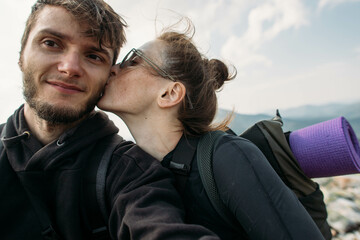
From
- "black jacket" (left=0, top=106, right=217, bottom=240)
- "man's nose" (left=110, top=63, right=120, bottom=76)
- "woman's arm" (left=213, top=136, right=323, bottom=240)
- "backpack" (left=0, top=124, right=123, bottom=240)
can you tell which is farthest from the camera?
"man's nose" (left=110, top=63, right=120, bottom=76)

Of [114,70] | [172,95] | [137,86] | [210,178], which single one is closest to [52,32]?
[114,70]

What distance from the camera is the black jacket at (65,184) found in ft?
4.29

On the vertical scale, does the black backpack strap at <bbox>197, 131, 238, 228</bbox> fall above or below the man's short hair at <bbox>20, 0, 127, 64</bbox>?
below

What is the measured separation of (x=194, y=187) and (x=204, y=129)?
50 cm

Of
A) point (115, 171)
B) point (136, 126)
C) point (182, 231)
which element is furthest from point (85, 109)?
point (182, 231)

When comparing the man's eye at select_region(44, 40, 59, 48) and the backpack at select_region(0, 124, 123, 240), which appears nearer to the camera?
the backpack at select_region(0, 124, 123, 240)

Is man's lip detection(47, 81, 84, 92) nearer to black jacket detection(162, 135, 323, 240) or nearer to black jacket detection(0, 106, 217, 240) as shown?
black jacket detection(0, 106, 217, 240)

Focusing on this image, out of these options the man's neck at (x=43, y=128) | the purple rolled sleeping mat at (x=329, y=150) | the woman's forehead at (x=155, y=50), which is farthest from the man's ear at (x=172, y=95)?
the purple rolled sleeping mat at (x=329, y=150)

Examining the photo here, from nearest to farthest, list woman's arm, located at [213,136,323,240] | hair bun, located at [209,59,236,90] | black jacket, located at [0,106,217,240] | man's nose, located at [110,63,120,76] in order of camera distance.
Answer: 1. woman's arm, located at [213,136,323,240]
2. black jacket, located at [0,106,217,240]
3. man's nose, located at [110,63,120,76]
4. hair bun, located at [209,59,236,90]

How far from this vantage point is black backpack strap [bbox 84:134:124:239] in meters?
1.47

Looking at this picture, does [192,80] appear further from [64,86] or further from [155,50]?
[64,86]

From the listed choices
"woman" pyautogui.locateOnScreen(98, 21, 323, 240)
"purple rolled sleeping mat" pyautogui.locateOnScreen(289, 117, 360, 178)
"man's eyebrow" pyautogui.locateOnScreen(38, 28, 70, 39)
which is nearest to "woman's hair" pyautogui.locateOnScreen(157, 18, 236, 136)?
"woman" pyautogui.locateOnScreen(98, 21, 323, 240)

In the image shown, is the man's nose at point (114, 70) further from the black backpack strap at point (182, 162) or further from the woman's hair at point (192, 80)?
the black backpack strap at point (182, 162)

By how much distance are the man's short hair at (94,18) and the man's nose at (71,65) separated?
230 millimetres
